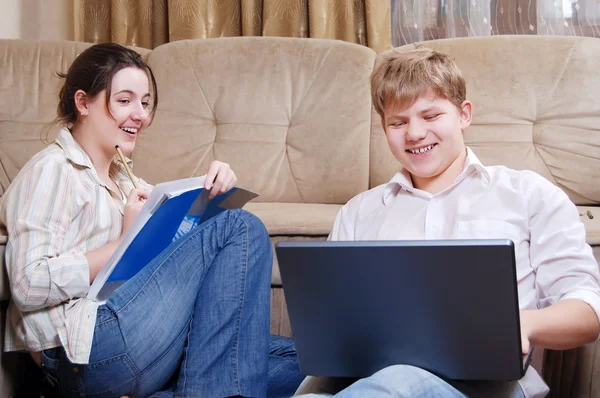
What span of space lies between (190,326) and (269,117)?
105 centimetres

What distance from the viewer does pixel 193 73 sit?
7.48ft

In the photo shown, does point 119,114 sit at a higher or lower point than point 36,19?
lower

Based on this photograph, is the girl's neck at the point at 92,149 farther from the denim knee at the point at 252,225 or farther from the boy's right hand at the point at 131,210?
the denim knee at the point at 252,225

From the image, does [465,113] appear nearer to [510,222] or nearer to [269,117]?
[510,222]

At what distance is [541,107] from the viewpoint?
6.68ft

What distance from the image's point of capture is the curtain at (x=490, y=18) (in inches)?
97.3

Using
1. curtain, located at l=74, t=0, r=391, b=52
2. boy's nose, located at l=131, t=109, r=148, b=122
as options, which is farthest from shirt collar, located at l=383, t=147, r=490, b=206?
curtain, located at l=74, t=0, r=391, b=52

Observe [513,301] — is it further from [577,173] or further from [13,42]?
[13,42]

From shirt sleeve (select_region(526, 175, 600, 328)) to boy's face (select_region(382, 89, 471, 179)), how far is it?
0.15 metres

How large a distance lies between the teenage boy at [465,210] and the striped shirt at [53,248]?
428 mm

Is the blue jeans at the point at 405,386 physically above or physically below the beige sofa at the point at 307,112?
below

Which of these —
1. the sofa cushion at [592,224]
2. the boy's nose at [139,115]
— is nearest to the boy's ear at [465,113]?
the sofa cushion at [592,224]

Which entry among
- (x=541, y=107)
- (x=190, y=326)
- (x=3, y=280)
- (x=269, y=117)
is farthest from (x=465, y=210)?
(x=269, y=117)

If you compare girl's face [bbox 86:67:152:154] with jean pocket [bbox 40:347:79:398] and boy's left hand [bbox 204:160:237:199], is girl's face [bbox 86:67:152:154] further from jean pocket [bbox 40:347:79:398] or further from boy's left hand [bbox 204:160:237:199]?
jean pocket [bbox 40:347:79:398]
